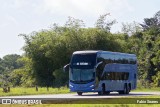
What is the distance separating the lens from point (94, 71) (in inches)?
1350

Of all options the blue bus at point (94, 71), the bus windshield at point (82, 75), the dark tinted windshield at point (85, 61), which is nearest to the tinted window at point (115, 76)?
the blue bus at point (94, 71)

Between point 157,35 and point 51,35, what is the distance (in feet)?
85.0

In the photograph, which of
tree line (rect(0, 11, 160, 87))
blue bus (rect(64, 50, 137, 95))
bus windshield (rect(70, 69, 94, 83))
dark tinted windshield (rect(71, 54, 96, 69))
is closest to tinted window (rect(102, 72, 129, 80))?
blue bus (rect(64, 50, 137, 95))

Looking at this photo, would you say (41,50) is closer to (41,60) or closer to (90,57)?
(41,60)

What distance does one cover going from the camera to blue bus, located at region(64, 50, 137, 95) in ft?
113

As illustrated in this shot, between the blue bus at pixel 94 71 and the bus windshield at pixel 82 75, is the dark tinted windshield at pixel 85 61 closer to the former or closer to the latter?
the blue bus at pixel 94 71

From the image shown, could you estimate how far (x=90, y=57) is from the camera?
113ft

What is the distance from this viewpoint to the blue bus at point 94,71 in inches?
1353

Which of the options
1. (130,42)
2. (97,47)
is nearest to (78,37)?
(97,47)

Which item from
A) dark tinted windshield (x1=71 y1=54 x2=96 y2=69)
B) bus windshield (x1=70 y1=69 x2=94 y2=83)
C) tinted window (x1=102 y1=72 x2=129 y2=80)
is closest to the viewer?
dark tinted windshield (x1=71 y1=54 x2=96 y2=69)

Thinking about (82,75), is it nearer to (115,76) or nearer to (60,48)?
(115,76)

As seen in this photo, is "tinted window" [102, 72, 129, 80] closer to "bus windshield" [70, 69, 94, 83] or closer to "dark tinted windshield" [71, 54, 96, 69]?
"bus windshield" [70, 69, 94, 83]

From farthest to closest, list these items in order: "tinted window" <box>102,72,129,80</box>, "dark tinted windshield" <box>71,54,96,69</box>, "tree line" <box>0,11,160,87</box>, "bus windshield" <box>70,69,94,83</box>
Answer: "tree line" <box>0,11,160,87</box> < "tinted window" <box>102,72,129,80</box> < "bus windshield" <box>70,69,94,83</box> < "dark tinted windshield" <box>71,54,96,69</box>

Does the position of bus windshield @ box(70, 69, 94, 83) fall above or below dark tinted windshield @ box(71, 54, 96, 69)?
below
